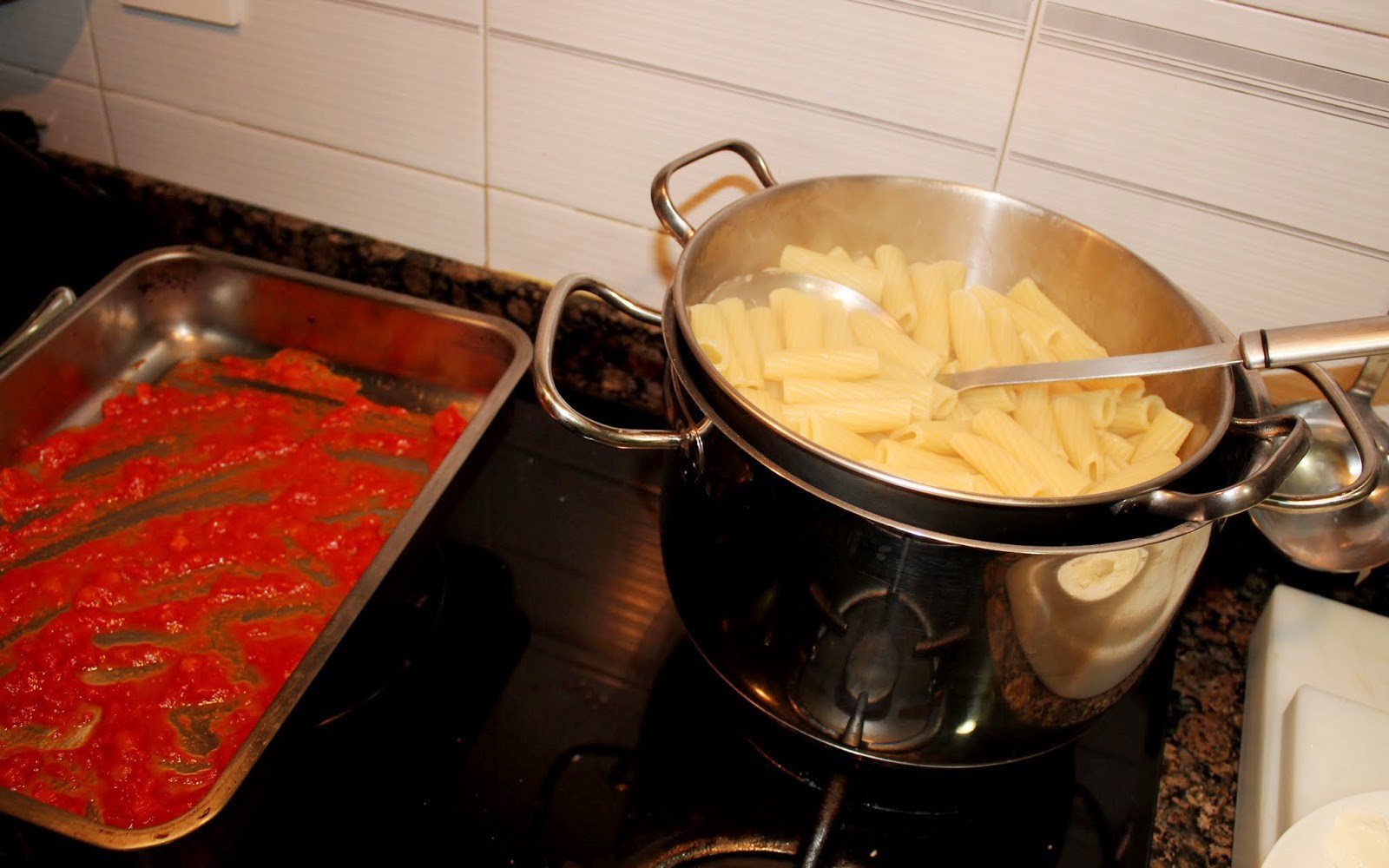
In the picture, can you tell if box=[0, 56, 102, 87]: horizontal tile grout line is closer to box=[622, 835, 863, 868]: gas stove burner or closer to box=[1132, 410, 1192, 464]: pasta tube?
box=[622, 835, 863, 868]: gas stove burner

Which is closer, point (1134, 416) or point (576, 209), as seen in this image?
point (1134, 416)

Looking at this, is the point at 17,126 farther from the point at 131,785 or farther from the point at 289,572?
the point at 131,785

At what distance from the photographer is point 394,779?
702 millimetres

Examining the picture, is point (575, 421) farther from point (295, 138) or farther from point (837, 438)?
point (295, 138)

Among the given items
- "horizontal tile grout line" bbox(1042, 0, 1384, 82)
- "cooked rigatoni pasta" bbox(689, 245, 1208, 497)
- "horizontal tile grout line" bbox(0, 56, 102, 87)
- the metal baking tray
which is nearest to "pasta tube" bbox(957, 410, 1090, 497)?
"cooked rigatoni pasta" bbox(689, 245, 1208, 497)

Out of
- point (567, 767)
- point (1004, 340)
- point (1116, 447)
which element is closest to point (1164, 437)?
point (1116, 447)

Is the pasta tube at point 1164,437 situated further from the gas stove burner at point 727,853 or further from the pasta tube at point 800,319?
the gas stove burner at point 727,853

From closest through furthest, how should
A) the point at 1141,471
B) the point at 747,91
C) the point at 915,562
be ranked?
the point at 915,562
the point at 1141,471
the point at 747,91

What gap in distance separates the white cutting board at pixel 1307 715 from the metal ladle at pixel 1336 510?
0.13ft

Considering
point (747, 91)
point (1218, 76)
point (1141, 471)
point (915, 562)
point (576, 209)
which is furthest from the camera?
point (576, 209)

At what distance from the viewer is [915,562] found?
537 mm

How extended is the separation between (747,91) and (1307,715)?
66 cm

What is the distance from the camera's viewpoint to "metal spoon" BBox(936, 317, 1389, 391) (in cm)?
57

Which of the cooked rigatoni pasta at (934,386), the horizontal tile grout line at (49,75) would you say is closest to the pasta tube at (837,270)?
the cooked rigatoni pasta at (934,386)
